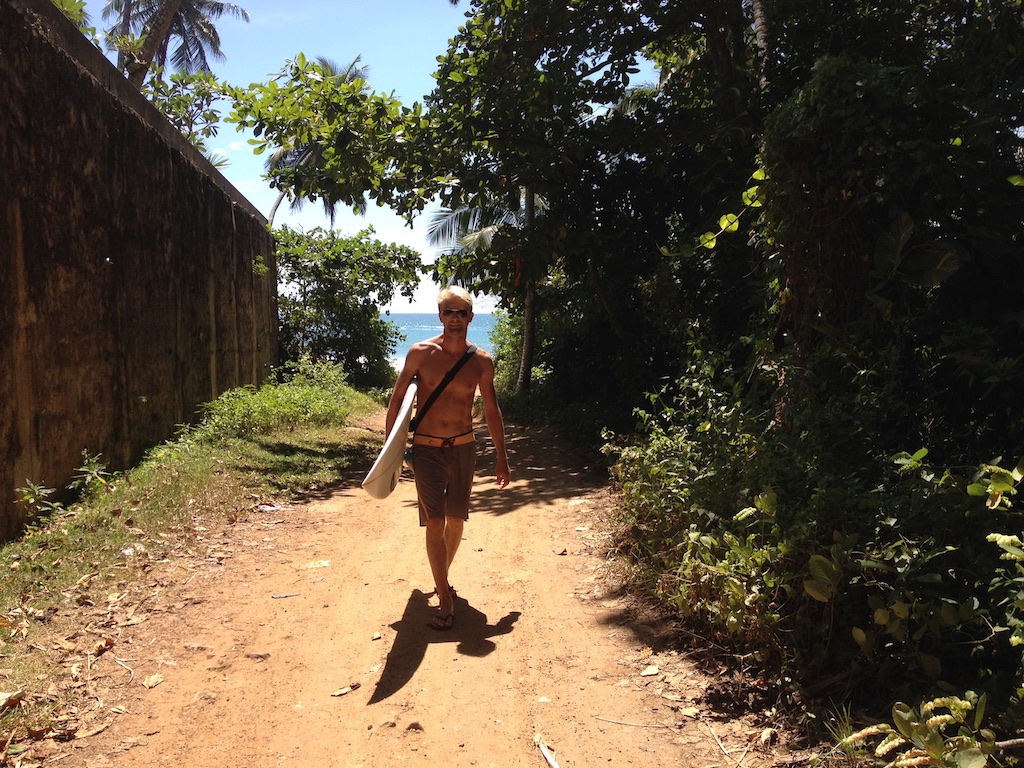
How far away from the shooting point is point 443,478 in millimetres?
4453

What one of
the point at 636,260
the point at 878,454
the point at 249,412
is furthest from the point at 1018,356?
the point at 249,412

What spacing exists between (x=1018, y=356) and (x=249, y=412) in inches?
345

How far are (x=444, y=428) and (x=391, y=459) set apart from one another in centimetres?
41

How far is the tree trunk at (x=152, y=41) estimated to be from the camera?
41.7 feet

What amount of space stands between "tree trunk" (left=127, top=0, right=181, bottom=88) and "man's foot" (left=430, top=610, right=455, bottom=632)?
11.6 metres

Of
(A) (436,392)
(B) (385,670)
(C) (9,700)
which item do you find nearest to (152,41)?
(A) (436,392)

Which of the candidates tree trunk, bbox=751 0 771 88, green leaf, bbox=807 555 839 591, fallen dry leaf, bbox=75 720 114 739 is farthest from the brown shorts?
tree trunk, bbox=751 0 771 88

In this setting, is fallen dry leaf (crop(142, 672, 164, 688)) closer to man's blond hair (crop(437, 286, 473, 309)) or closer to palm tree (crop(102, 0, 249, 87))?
man's blond hair (crop(437, 286, 473, 309))

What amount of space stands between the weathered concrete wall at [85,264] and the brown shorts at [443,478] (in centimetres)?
275

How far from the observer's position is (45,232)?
222 inches

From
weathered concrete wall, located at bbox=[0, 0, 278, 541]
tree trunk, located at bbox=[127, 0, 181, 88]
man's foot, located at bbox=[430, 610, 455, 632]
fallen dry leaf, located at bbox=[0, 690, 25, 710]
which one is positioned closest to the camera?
fallen dry leaf, located at bbox=[0, 690, 25, 710]

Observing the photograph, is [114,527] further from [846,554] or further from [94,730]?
[846,554]

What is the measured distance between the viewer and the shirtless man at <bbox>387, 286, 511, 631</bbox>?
4379mm

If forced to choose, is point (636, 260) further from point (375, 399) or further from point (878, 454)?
point (375, 399)
